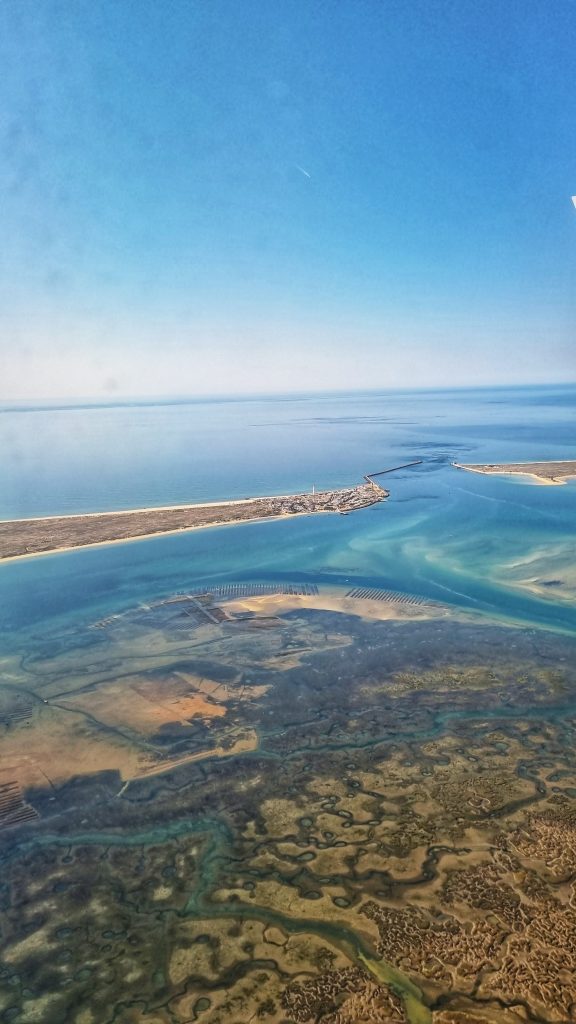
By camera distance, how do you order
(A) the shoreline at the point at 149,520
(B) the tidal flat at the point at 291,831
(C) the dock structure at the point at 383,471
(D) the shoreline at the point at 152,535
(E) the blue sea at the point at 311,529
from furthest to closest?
(C) the dock structure at the point at 383,471
(A) the shoreline at the point at 149,520
(D) the shoreline at the point at 152,535
(E) the blue sea at the point at 311,529
(B) the tidal flat at the point at 291,831

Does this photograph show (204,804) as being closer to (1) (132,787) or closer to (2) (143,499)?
(1) (132,787)

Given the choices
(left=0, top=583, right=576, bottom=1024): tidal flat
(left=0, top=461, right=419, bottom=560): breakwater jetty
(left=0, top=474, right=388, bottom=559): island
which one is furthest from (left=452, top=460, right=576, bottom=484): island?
(left=0, top=583, right=576, bottom=1024): tidal flat

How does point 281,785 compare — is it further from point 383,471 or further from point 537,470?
point 537,470

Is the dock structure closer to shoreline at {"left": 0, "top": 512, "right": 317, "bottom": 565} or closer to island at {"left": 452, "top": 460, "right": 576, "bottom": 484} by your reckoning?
island at {"left": 452, "top": 460, "right": 576, "bottom": 484}

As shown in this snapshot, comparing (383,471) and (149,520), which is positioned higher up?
(383,471)

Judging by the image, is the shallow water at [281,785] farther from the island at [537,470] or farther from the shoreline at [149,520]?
the island at [537,470]

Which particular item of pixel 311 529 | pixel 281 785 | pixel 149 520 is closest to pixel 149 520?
pixel 149 520

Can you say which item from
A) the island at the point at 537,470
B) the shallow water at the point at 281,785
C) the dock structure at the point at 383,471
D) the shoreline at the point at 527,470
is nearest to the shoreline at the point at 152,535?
the shallow water at the point at 281,785
